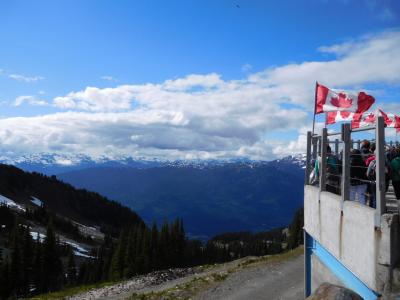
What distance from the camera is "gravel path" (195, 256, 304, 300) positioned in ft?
89.8

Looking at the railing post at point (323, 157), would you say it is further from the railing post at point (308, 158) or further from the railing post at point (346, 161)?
the railing post at point (308, 158)

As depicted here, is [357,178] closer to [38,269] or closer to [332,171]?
[332,171]

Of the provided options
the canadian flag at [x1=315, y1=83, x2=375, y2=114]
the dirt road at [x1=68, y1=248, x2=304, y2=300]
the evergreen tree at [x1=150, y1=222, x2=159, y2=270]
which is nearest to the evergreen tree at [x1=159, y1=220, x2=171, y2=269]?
the evergreen tree at [x1=150, y1=222, x2=159, y2=270]

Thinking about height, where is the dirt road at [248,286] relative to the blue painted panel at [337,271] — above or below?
below

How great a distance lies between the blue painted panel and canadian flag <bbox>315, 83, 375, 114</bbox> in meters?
4.42

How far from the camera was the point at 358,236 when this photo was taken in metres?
8.85

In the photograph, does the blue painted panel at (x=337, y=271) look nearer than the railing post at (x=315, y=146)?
Yes

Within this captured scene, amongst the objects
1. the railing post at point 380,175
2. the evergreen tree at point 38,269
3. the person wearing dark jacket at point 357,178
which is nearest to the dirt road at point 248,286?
the person wearing dark jacket at point 357,178

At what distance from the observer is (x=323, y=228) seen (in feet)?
39.5

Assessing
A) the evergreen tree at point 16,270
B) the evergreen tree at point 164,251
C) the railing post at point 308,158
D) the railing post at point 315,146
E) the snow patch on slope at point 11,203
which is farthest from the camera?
the snow patch on slope at point 11,203

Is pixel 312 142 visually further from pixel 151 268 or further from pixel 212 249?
pixel 212 249

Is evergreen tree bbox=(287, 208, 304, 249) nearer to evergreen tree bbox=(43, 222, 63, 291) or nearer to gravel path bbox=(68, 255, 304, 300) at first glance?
evergreen tree bbox=(43, 222, 63, 291)

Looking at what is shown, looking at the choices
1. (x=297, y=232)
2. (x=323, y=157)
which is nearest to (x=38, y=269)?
(x=297, y=232)

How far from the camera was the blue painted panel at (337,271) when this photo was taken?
8.84 meters
